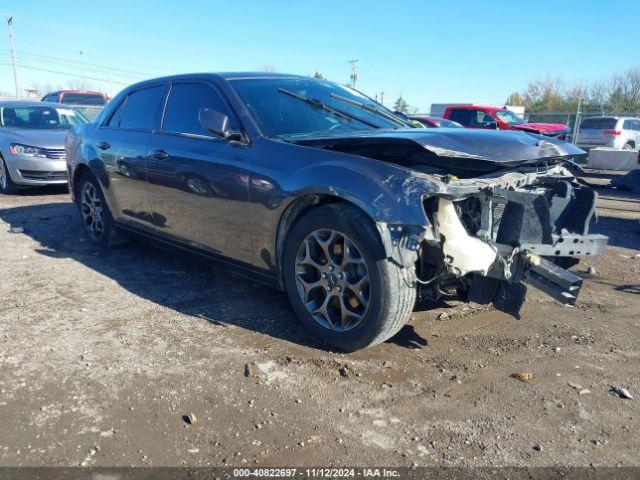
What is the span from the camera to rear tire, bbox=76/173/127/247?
576cm

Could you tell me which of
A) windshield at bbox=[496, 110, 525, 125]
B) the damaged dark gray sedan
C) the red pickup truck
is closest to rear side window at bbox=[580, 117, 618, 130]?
the red pickup truck

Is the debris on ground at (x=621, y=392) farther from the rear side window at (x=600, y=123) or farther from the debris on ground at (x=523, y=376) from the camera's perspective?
the rear side window at (x=600, y=123)

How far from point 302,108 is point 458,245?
1.84m

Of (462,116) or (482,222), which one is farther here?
(462,116)

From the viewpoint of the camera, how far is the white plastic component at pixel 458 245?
3.09m

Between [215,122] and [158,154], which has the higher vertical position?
[215,122]

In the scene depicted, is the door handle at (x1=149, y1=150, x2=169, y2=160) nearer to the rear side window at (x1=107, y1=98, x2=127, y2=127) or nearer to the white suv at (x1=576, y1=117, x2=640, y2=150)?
the rear side window at (x1=107, y1=98, x2=127, y2=127)

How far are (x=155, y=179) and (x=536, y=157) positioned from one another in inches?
120

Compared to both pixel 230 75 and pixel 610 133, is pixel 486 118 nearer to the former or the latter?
pixel 610 133

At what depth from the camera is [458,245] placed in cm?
309

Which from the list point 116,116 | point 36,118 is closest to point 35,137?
point 36,118

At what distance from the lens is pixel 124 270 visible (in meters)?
5.25

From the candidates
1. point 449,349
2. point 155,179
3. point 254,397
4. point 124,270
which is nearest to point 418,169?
point 449,349

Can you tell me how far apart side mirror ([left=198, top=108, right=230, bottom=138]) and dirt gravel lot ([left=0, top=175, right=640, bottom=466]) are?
1350mm
